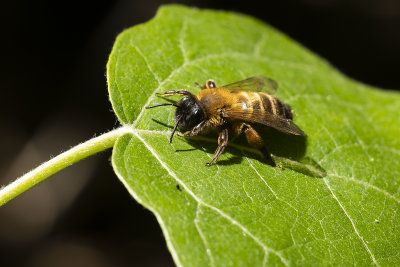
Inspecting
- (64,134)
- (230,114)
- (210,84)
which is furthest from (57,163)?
(64,134)

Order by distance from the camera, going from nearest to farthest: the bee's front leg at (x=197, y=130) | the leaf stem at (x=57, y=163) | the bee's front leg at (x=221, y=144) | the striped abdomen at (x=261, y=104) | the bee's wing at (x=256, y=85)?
the leaf stem at (x=57, y=163) < the bee's front leg at (x=221, y=144) < the bee's front leg at (x=197, y=130) < the striped abdomen at (x=261, y=104) < the bee's wing at (x=256, y=85)

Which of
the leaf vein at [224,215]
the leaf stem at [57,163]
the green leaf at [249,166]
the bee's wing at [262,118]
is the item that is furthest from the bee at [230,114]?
the leaf stem at [57,163]

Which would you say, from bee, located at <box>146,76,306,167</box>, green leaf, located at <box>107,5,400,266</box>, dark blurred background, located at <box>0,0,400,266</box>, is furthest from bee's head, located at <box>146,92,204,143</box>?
dark blurred background, located at <box>0,0,400,266</box>

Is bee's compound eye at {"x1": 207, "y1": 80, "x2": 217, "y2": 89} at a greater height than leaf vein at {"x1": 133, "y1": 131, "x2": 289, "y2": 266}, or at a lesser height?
greater

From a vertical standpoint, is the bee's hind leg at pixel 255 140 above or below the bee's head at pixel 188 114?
below

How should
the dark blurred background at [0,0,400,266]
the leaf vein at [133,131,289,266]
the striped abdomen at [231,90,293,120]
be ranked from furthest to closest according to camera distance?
the dark blurred background at [0,0,400,266] < the striped abdomen at [231,90,293,120] < the leaf vein at [133,131,289,266]

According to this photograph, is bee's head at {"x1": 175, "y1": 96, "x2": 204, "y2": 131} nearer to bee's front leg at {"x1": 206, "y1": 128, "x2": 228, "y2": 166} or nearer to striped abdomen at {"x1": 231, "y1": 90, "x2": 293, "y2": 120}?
bee's front leg at {"x1": 206, "y1": 128, "x2": 228, "y2": 166}

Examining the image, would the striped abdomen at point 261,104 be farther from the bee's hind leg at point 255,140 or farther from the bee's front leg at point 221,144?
the bee's front leg at point 221,144
